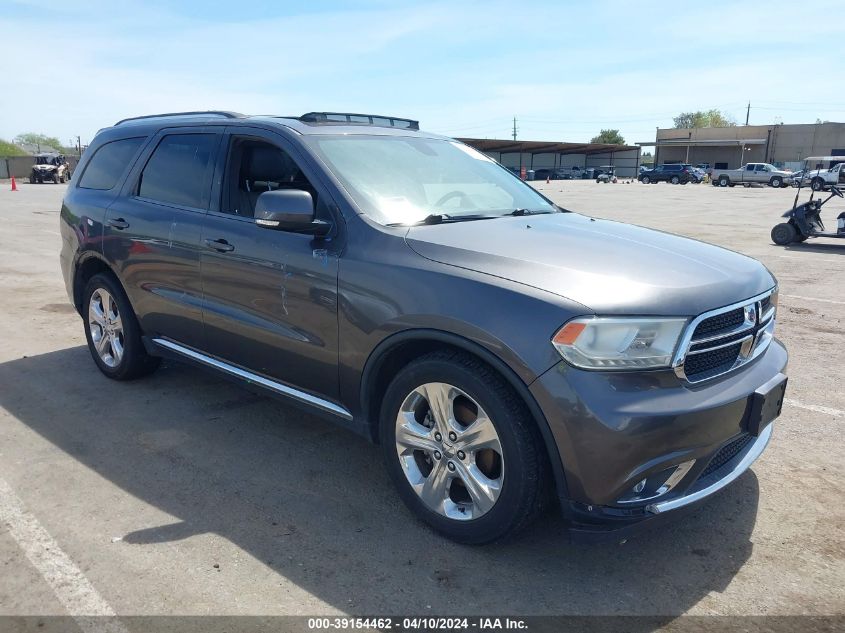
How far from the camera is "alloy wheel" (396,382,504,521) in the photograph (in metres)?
2.89

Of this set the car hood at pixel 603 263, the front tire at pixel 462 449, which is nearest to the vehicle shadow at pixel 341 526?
the front tire at pixel 462 449

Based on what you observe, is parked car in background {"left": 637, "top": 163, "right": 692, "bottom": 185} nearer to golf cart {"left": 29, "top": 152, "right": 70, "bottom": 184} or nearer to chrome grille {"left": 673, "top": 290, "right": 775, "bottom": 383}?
golf cart {"left": 29, "top": 152, "right": 70, "bottom": 184}

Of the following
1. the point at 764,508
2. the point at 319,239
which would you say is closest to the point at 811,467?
the point at 764,508

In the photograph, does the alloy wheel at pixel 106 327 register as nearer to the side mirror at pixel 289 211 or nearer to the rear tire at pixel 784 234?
the side mirror at pixel 289 211

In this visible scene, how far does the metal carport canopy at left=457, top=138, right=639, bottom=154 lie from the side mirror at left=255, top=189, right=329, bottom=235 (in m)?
66.1

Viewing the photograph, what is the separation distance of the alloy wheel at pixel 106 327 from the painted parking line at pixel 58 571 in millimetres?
1726

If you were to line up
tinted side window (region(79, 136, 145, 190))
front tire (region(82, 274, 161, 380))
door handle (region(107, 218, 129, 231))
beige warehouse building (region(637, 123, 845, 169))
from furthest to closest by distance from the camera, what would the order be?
beige warehouse building (region(637, 123, 845, 169))
tinted side window (region(79, 136, 145, 190))
front tire (region(82, 274, 161, 380))
door handle (region(107, 218, 129, 231))

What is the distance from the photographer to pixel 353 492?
3578 mm

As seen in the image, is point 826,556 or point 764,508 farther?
point 764,508

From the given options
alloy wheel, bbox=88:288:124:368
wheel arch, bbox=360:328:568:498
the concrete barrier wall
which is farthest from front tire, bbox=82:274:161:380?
the concrete barrier wall

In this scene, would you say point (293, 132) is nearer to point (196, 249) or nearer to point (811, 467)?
point (196, 249)

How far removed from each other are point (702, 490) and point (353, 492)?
1.72 m

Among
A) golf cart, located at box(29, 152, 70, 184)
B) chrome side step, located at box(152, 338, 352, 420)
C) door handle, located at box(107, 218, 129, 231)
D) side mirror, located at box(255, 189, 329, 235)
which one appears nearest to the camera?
side mirror, located at box(255, 189, 329, 235)

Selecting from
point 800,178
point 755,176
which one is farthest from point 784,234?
point 755,176
